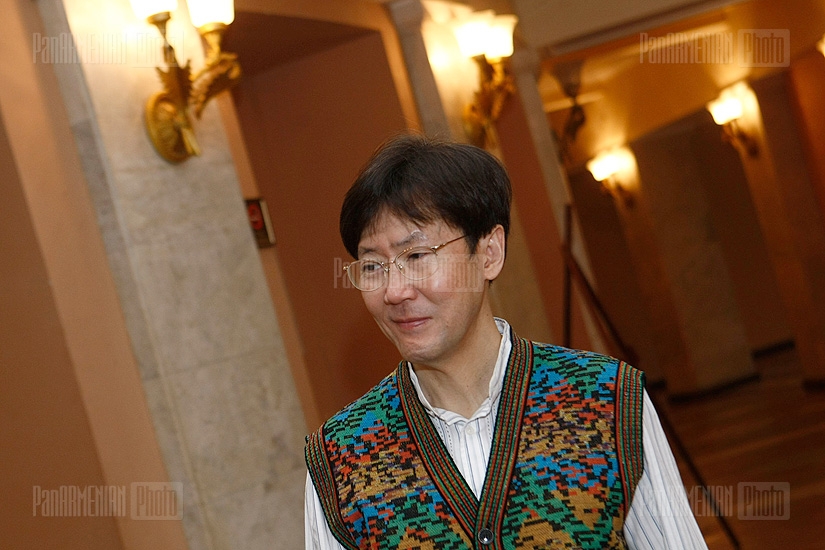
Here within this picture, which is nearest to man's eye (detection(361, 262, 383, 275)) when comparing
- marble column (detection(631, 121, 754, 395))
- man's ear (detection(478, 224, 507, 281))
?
man's ear (detection(478, 224, 507, 281))

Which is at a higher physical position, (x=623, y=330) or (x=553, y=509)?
(x=553, y=509)

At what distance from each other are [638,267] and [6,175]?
34.5ft

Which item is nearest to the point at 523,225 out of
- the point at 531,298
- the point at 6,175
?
the point at 531,298

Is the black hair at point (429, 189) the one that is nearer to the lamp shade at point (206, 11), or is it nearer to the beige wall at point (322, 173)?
the lamp shade at point (206, 11)

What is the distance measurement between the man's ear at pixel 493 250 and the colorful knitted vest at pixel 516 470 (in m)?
0.13

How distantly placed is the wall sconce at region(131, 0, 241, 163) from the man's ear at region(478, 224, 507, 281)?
2062 mm

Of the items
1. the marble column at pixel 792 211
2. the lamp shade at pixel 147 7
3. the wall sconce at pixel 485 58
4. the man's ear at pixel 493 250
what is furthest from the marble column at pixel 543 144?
the man's ear at pixel 493 250

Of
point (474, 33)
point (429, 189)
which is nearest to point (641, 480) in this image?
point (429, 189)

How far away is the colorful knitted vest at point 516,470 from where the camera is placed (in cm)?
144

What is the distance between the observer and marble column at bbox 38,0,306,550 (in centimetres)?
328

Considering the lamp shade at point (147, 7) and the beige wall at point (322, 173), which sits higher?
the lamp shade at point (147, 7)

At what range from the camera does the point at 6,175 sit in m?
3.13

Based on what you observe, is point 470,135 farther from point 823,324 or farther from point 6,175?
point 823,324

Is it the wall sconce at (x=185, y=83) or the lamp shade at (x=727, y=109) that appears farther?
the lamp shade at (x=727, y=109)
